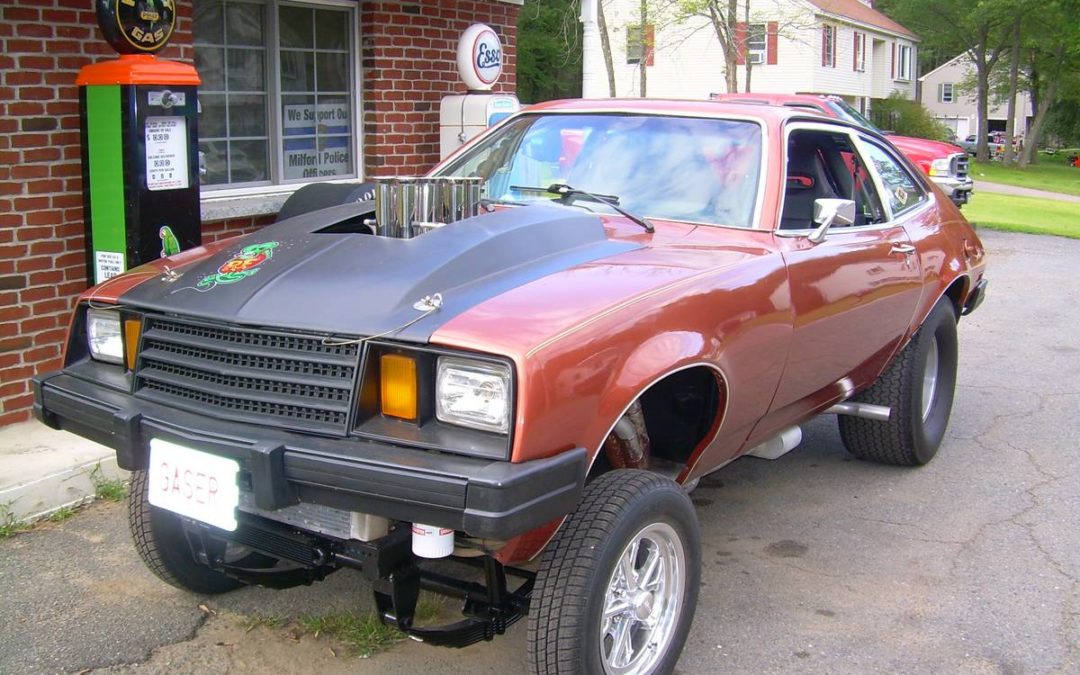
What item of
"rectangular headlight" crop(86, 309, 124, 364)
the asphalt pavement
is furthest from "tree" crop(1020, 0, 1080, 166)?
"rectangular headlight" crop(86, 309, 124, 364)

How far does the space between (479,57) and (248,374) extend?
581cm

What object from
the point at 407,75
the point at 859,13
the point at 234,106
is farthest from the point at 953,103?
the point at 234,106

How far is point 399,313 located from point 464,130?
217 inches

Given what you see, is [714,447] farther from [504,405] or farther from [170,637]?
[170,637]

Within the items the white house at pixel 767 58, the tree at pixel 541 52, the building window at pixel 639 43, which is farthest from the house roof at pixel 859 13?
the tree at pixel 541 52

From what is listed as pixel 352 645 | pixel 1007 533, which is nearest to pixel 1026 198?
pixel 1007 533

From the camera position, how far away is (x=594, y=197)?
412 cm

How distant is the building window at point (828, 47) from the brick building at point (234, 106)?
3470cm

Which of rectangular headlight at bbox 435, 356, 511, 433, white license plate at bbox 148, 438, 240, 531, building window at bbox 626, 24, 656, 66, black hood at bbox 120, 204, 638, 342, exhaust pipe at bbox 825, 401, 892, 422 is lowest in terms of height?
exhaust pipe at bbox 825, 401, 892, 422

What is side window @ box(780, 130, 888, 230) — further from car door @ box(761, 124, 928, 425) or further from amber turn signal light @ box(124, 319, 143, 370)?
amber turn signal light @ box(124, 319, 143, 370)

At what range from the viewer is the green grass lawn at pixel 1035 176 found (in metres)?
35.4

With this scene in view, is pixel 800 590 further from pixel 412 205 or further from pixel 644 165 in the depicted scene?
pixel 412 205

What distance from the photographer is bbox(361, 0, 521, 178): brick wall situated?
7902 millimetres

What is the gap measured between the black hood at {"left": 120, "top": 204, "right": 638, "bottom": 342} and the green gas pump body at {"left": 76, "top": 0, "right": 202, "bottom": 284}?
1980mm
